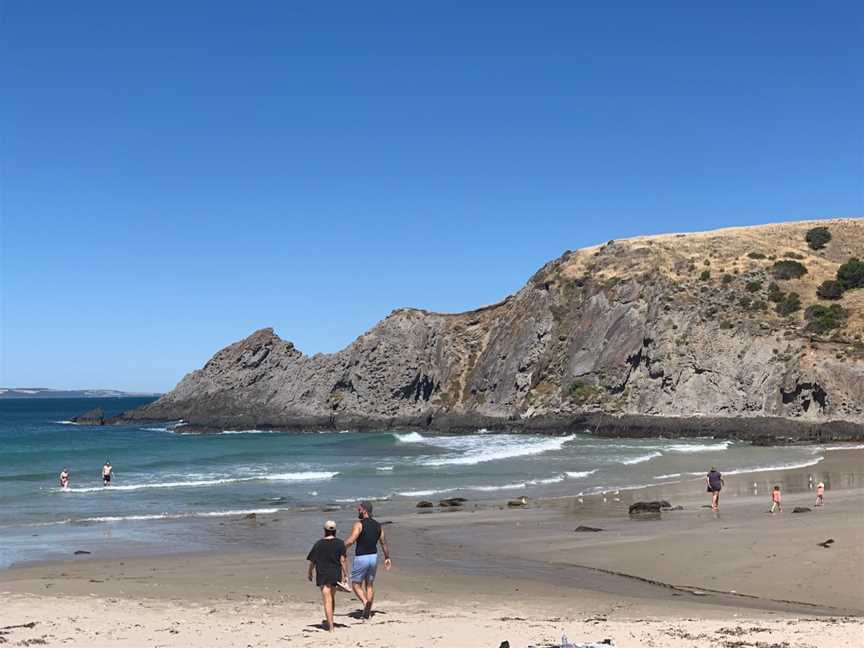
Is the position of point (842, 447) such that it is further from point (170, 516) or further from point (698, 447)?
point (170, 516)

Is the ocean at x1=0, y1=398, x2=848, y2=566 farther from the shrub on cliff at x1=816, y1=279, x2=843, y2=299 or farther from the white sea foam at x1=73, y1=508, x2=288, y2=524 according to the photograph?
the shrub on cliff at x1=816, y1=279, x2=843, y2=299

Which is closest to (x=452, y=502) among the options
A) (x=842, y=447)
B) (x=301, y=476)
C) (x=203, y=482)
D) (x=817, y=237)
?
(x=301, y=476)

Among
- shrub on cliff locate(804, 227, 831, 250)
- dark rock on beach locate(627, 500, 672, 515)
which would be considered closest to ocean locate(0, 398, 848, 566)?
dark rock on beach locate(627, 500, 672, 515)

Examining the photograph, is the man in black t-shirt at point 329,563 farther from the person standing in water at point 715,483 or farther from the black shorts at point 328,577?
the person standing in water at point 715,483

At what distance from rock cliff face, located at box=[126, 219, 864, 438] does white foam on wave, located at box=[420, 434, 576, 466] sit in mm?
6435

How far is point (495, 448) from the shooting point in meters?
54.2

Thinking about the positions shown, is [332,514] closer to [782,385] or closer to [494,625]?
[494,625]

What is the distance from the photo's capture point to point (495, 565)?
16.2 metres

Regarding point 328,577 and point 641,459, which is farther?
point 641,459

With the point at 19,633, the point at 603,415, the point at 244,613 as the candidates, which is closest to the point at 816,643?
the point at 244,613

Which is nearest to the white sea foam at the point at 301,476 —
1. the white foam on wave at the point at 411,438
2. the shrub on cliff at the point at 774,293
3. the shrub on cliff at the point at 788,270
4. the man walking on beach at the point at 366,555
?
the man walking on beach at the point at 366,555

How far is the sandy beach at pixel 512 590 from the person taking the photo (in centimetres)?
1018

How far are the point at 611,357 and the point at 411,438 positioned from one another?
687 inches

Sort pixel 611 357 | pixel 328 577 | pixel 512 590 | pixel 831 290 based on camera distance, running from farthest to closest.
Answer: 1. pixel 611 357
2. pixel 831 290
3. pixel 512 590
4. pixel 328 577
